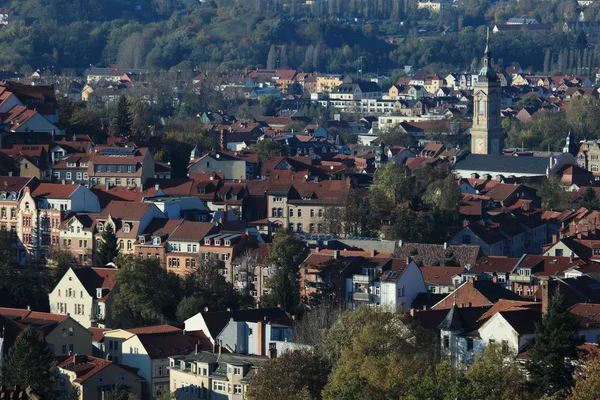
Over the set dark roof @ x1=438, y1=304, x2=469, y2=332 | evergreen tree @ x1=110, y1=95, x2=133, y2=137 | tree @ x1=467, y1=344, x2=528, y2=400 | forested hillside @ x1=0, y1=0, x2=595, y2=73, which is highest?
forested hillside @ x1=0, y1=0, x2=595, y2=73

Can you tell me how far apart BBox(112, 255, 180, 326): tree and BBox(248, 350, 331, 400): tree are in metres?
10.6

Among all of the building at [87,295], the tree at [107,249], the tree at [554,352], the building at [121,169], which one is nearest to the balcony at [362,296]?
the building at [87,295]

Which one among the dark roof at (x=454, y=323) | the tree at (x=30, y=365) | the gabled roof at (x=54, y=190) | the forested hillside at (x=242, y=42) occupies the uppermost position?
the forested hillside at (x=242, y=42)

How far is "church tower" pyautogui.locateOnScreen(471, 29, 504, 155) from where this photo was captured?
317 feet

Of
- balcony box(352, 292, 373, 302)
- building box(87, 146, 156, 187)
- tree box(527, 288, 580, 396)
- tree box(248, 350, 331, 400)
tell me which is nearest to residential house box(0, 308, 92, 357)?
balcony box(352, 292, 373, 302)

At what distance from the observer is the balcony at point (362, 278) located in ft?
167

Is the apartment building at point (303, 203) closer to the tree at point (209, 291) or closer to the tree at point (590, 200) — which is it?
the tree at point (590, 200)

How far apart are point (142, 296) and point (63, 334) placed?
12.3ft

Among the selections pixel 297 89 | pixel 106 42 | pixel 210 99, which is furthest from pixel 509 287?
pixel 106 42

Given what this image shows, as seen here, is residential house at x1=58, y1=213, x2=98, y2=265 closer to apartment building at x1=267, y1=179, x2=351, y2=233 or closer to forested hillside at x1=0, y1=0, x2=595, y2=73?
apartment building at x1=267, y1=179, x2=351, y2=233

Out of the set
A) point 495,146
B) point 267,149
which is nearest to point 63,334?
point 267,149

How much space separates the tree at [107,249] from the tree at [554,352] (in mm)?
20895

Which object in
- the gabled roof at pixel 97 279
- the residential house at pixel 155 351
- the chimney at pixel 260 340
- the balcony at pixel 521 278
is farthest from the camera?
the balcony at pixel 521 278

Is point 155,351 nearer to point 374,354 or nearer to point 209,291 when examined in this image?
point 209,291
